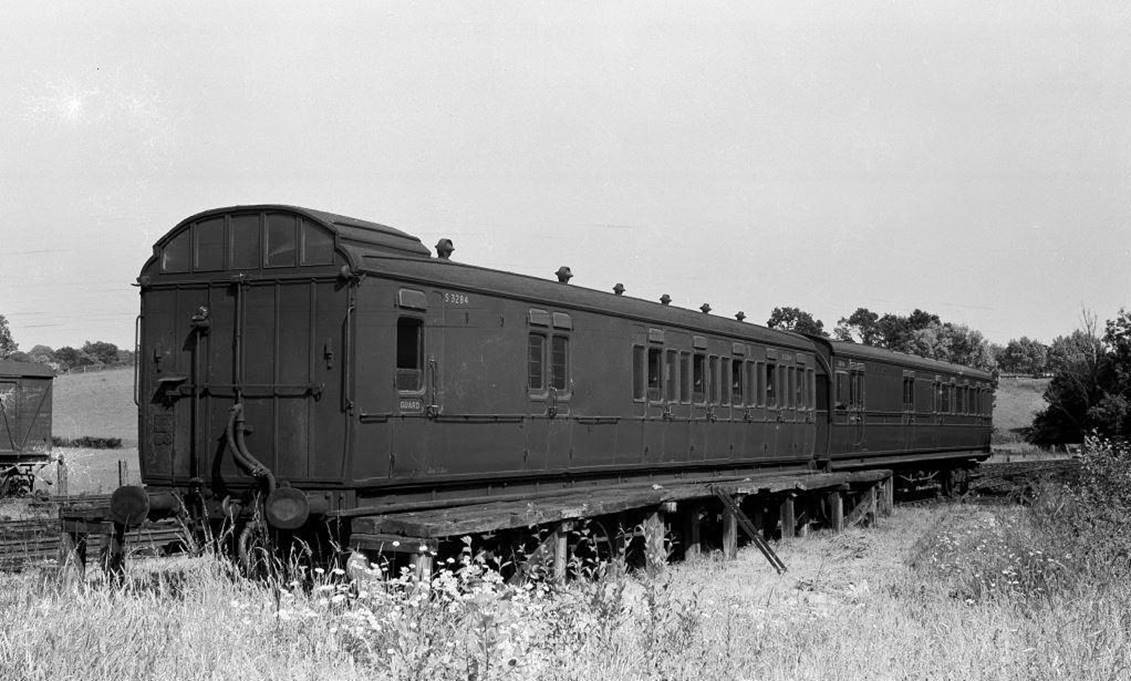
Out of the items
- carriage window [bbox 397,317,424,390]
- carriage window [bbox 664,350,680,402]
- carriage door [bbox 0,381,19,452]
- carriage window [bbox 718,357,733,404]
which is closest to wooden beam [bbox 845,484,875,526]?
carriage window [bbox 718,357,733,404]

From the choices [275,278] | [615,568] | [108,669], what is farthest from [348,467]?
[108,669]

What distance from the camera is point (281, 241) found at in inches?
428

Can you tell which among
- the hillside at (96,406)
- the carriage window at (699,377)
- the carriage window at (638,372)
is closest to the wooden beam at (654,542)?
the carriage window at (638,372)

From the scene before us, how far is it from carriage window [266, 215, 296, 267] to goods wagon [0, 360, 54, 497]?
2173cm

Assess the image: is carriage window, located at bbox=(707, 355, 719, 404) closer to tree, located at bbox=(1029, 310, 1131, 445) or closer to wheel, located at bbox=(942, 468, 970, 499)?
wheel, located at bbox=(942, 468, 970, 499)

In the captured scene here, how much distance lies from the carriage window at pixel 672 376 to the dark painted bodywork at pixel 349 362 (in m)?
2.69

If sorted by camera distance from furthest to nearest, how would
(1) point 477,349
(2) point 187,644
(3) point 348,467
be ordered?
(1) point 477,349 < (3) point 348,467 < (2) point 187,644

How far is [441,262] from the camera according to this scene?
11.8 m

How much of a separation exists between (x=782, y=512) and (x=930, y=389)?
38.4 feet

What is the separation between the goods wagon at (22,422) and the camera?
1180 inches

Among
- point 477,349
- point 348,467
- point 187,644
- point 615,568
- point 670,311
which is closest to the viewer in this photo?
point 187,644

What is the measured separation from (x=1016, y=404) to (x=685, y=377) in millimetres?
82452

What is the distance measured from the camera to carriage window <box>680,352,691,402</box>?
1722 centimetres

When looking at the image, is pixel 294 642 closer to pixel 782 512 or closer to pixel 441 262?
pixel 441 262
